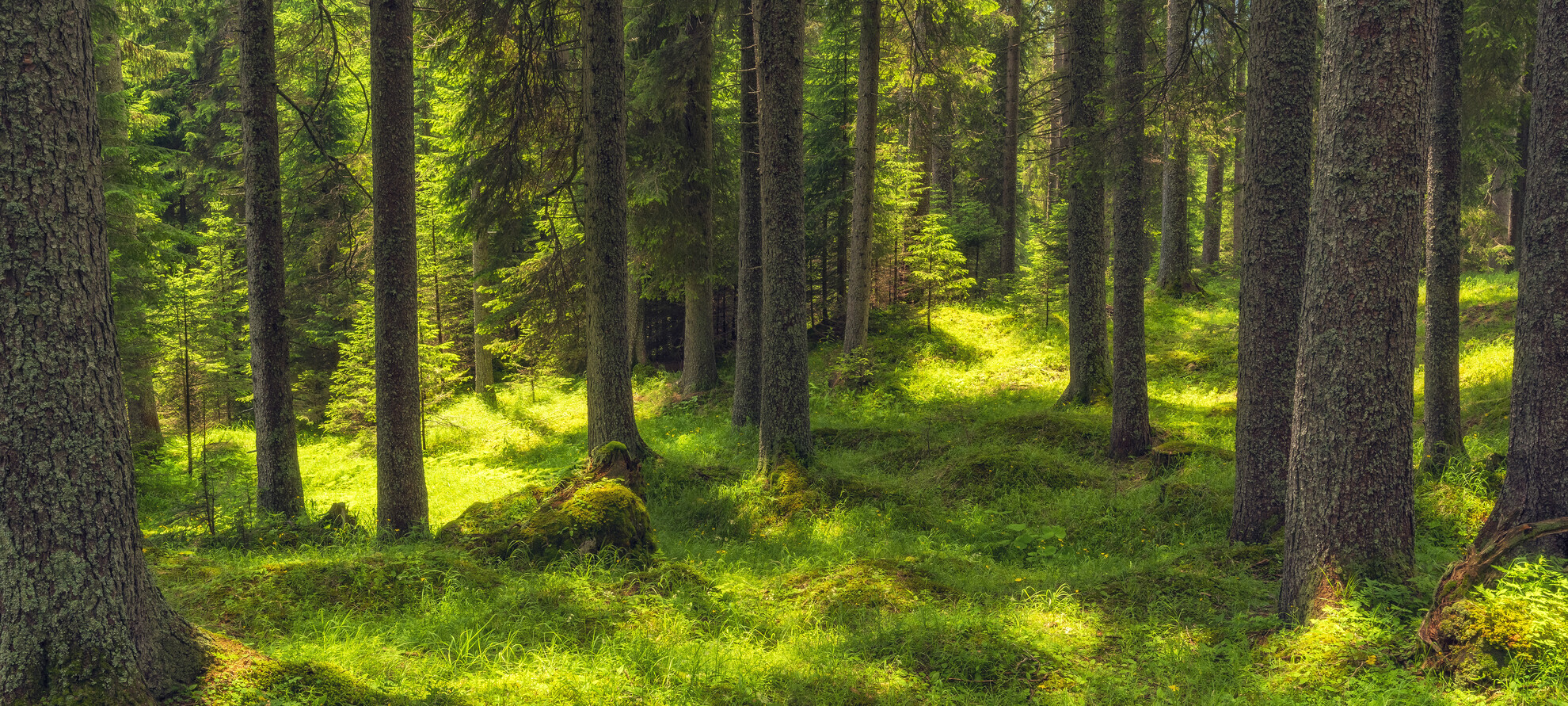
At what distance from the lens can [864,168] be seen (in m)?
15.4

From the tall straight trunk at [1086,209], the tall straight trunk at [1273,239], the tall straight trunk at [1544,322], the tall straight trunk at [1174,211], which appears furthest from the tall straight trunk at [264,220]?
the tall straight trunk at [1174,211]

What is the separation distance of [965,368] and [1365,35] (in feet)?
42.7

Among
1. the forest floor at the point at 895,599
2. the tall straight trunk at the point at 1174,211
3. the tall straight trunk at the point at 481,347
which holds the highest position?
the tall straight trunk at the point at 1174,211

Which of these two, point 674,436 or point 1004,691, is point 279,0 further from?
point 1004,691

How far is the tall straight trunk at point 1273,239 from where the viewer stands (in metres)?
6.85

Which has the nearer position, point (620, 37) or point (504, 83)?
→ point (620, 37)

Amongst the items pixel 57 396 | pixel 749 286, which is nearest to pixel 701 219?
pixel 749 286

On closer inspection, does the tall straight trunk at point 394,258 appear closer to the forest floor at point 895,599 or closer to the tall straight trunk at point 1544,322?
the forest floor at point 895,599

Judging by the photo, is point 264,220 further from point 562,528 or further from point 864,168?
point 864,168

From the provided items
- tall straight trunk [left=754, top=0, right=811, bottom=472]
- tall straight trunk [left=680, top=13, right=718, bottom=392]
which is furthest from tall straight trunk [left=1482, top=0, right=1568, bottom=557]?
tall straight trunk [left=680, top=13, right=718, bottom=392]

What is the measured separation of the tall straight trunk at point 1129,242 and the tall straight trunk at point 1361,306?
18.1 ft

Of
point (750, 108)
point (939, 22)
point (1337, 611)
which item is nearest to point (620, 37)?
point (750, 108)

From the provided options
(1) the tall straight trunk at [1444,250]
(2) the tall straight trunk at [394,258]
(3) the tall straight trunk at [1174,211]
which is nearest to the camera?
(2) the tall straight trunk at [394,258]

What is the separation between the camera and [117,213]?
11.4m
